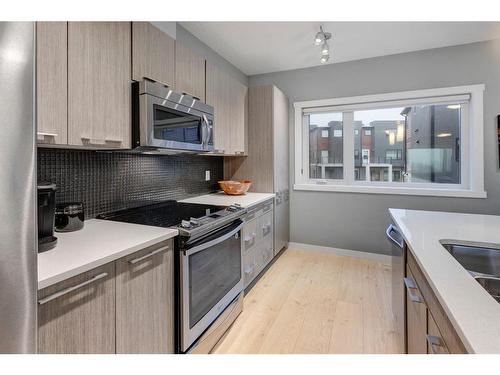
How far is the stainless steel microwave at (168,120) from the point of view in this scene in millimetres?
1507

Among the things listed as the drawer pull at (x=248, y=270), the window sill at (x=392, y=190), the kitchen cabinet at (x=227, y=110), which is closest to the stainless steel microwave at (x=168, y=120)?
the kitchen cabinet at (x=227, y=110)

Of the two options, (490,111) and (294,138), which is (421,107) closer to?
(490,111)

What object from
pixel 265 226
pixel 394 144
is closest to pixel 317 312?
pixel 265 226

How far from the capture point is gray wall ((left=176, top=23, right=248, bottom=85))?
2438 mm

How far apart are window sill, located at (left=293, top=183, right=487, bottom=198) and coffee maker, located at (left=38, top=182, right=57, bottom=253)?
9.31 feet

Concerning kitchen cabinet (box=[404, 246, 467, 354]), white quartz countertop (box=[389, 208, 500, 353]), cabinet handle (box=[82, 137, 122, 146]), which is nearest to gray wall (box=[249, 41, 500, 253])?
white quartz countertop (box=[389, 208, 500, 353])

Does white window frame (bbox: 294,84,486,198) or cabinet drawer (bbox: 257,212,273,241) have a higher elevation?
white window frame (bbox: 294,84,486,198)

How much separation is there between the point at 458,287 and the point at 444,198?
261 cm

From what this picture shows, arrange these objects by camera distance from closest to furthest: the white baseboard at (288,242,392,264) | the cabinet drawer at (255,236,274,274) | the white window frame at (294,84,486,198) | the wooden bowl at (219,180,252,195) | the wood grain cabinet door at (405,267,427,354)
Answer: the wood grain cabinet door at (405,267,427,354), the cabinet drawer at (255,236,274,274), the white window frame at (294,84,486,198), the wooden bowl at (219,180,252,195), the white baseboard at (288,242,392,264)

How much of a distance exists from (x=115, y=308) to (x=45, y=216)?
1.59ft

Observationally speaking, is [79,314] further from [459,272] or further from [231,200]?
[231,200]

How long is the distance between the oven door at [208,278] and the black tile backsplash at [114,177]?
765mm

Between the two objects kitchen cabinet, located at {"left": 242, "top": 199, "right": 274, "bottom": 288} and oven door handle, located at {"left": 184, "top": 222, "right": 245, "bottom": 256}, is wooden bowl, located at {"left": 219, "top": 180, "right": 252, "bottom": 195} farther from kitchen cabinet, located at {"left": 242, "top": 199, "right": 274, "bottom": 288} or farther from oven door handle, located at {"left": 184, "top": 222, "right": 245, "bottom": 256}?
oven door handle, located at {"left": 184, "top": 222, "right": 245, "bottom": 256}

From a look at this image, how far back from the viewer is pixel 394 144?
317 centimetres
